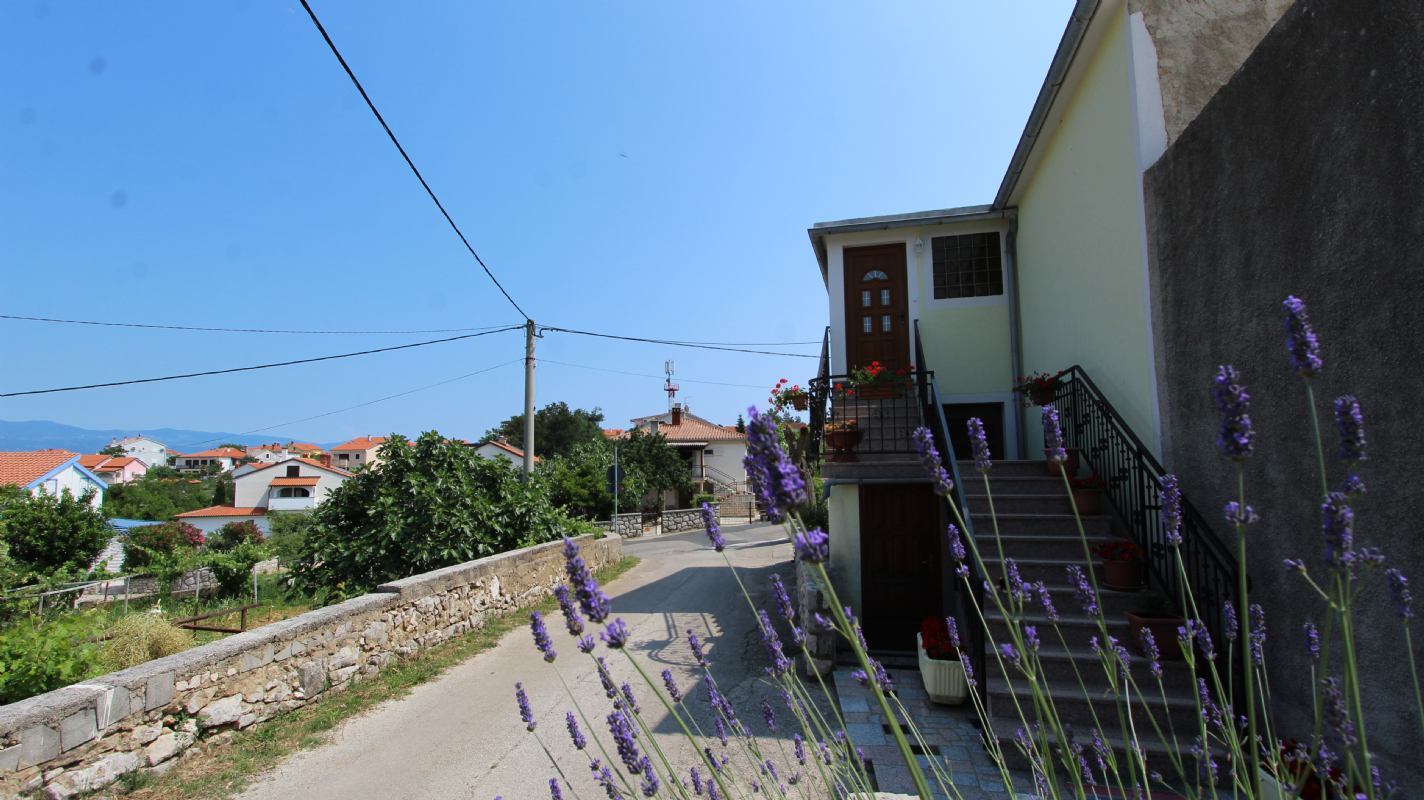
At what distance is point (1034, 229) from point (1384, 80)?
5.36 meters

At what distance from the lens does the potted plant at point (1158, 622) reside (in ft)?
13.0

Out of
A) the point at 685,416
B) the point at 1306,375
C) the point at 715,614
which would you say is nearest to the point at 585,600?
the point at 1306,375

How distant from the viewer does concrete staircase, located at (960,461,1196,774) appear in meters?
3.99

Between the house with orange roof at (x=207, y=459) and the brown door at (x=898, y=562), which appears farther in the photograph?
the house with orange roof at (x=207, y=459)

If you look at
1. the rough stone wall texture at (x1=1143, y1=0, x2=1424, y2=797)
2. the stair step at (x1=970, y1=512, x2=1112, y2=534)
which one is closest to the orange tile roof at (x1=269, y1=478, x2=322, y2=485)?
the stair step at (x1=970, y1=512, x2=1112, y2=534)

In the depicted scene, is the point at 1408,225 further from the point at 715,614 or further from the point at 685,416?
the point at 685,416

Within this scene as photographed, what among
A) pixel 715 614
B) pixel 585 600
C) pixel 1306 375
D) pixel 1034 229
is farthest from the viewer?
pixel 715 614

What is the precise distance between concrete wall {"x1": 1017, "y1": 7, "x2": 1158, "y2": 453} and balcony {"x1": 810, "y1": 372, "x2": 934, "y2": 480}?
160 centimetres

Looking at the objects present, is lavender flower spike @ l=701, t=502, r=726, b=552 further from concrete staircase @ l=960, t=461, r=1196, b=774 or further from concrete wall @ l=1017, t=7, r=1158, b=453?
concrete wall @ l=1017, t=7, r=1158, b=453

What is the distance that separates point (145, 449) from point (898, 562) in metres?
143

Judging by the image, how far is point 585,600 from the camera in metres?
1.51

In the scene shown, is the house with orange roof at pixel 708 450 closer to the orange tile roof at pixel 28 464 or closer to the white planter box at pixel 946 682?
the white planter box at pixel 946 682

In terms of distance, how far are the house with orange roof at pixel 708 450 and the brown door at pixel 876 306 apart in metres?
26.4

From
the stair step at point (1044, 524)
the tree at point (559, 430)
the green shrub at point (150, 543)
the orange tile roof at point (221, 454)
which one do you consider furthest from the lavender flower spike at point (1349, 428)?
the orange tile roof at point (221, 454)
